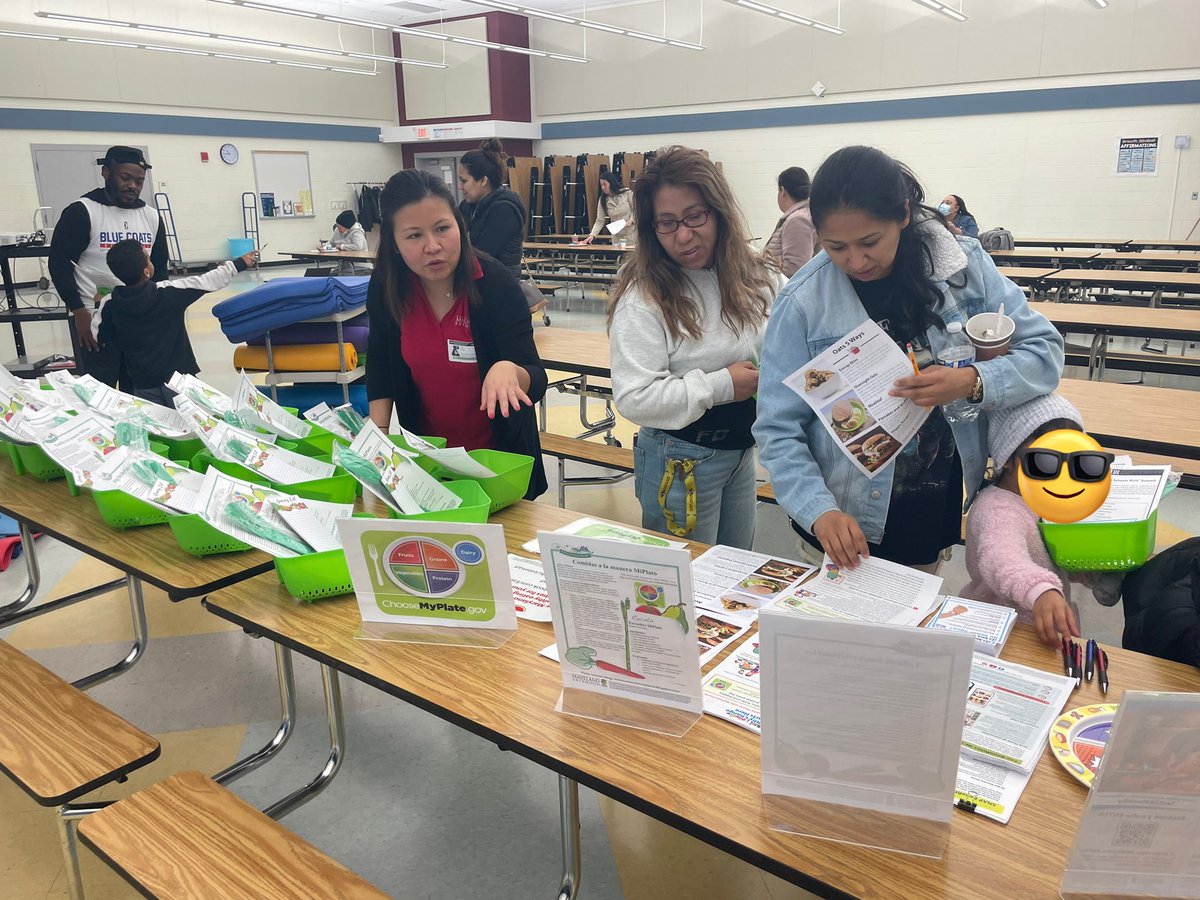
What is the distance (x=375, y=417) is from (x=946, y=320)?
1.40 m

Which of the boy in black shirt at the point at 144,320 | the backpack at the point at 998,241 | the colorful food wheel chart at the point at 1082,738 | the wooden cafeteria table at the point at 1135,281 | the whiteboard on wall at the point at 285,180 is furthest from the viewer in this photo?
the whiteboard on wall at the point at 285,180

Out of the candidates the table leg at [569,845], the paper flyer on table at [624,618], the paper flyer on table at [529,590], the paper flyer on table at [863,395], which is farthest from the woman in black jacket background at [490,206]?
the paper flyer on table at [624,618]

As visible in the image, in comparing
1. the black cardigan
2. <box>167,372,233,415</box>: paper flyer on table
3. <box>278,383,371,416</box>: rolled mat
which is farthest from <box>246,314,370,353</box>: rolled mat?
the black cardigan

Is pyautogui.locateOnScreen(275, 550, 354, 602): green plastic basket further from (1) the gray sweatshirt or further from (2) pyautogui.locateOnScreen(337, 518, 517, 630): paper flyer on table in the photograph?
(1) the gray sweatshirt

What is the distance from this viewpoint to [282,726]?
2055 millimetres

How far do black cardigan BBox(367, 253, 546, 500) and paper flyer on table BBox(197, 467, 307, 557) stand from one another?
54 cm

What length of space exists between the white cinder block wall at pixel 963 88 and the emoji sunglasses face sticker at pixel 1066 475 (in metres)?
10.6

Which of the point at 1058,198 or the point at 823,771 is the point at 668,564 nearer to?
the point at 823,771

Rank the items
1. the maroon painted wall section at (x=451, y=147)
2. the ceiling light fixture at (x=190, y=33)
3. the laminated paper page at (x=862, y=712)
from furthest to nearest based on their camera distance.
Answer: the maroon painted wall section at (x=451, y=147) < the ceiling light fixture at (x=190, y=33) < the laminated paper page at (x=862, y=712)

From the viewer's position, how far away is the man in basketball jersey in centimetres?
428

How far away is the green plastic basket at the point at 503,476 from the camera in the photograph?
1.98 metres

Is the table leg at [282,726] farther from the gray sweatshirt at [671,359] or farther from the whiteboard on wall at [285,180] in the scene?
the whiteboard on wall at [285,180]

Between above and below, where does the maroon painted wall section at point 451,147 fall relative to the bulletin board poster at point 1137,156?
above

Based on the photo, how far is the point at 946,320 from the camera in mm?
1558
